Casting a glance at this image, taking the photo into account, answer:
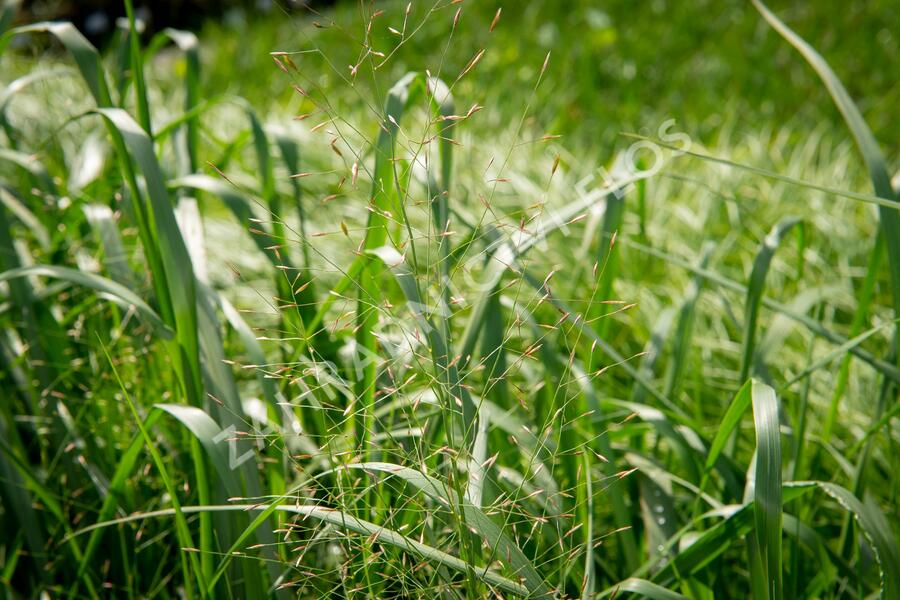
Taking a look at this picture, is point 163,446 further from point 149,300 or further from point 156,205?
point 156,205

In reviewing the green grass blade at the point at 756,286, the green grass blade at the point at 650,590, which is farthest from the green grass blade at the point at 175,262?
the green grass blade at the point at 756,286

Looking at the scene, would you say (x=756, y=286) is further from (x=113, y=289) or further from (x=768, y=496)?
(x=113, y=289)

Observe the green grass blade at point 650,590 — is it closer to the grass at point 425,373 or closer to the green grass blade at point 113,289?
the grass at point 425,373

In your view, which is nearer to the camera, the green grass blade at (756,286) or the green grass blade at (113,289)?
the green grass blade at (113,289)

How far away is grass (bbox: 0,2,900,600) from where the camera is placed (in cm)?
83

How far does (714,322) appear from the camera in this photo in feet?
6.30

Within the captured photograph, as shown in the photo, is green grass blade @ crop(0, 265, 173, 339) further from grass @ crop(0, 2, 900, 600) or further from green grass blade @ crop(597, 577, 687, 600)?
green grass blade @ crop(597, 577, 687, 600)

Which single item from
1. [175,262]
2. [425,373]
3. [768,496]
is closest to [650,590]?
[768,496]

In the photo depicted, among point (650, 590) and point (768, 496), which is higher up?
point (768, 496)

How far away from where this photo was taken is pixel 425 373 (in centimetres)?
72

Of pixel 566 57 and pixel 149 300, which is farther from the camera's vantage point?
pixel 566 57

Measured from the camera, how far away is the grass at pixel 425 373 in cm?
83

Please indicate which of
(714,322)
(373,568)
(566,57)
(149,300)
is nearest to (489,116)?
(566,57)

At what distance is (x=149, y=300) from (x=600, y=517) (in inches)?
31.5
